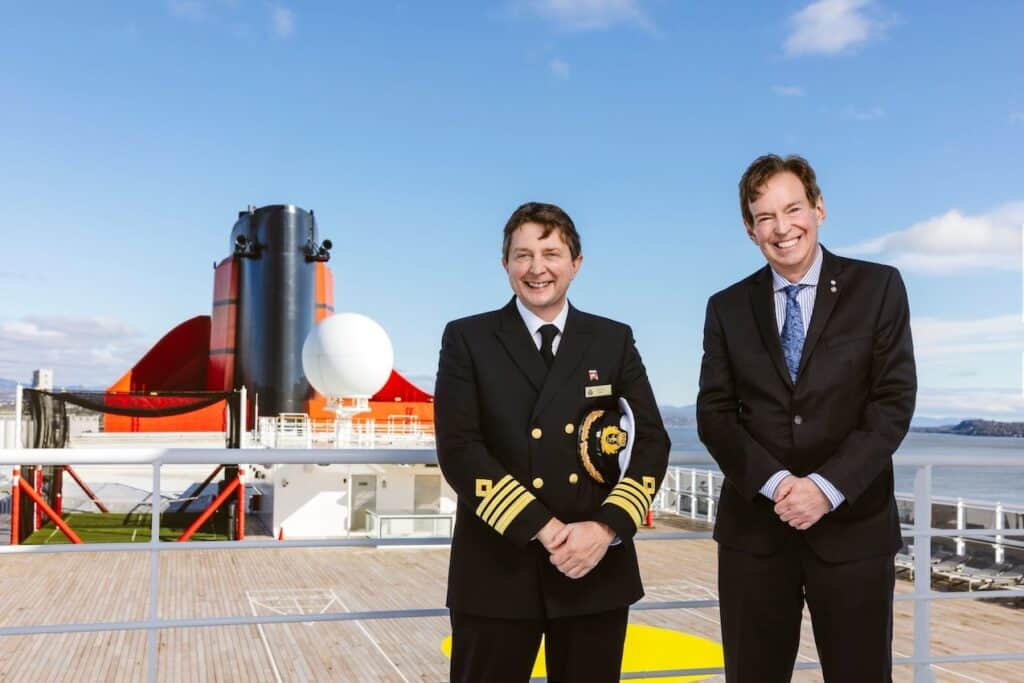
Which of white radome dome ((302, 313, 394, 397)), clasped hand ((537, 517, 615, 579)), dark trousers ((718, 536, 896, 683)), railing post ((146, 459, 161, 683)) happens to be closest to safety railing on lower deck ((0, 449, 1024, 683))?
railing post ((146, 459, 161, 683))

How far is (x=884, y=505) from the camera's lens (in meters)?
1.79

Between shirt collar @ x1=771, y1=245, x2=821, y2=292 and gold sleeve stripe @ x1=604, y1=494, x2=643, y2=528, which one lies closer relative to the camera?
gold sleeve stripe @ x1=604, y1=494, x2=643, y2=528

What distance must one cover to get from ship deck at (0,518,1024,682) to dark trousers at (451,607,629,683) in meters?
6.74

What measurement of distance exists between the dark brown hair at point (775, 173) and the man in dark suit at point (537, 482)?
0.39 meters

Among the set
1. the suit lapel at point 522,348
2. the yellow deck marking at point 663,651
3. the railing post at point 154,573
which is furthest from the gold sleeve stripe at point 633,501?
the yellow deck marking at point 663,651

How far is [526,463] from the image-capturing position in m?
1.71

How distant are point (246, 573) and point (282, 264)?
9.61 meters

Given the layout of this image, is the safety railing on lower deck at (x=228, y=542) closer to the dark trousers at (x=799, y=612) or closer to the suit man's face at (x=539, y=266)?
the dark trousers at (x=799, y=612)

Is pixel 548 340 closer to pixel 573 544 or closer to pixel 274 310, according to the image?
pixel 573 544

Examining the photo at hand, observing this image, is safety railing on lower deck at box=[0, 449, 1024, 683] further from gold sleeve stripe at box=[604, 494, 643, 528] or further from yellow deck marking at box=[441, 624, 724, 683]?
yellow deck marking at box=[441, 624, 724, 683]

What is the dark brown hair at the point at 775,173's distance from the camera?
1797 millimetres

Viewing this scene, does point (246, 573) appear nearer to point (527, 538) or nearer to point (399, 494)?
point (399, 494)

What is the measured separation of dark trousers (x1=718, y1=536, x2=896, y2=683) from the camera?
1752 mm

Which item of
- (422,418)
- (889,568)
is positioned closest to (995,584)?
(889,568)
